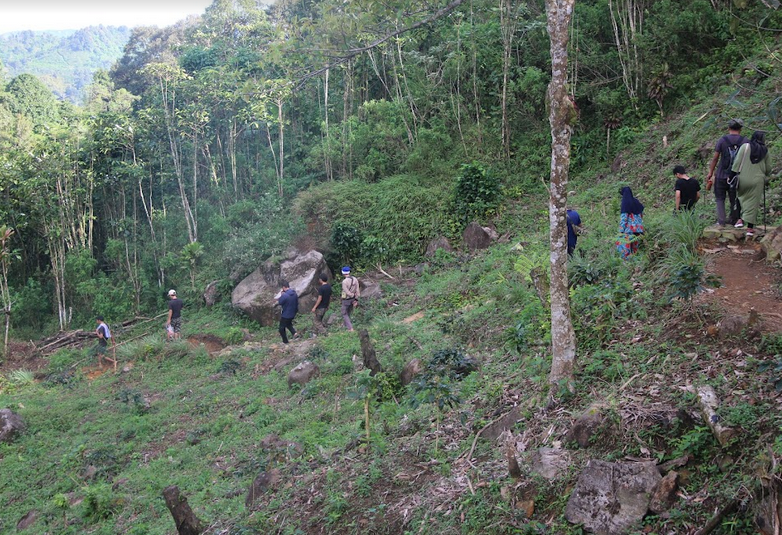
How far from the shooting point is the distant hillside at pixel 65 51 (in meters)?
73.6

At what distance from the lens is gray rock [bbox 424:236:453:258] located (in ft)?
42.7

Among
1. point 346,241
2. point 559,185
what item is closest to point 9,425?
point 346,241

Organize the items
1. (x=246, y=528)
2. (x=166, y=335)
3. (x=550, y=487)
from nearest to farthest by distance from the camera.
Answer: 1. (x=550, y=487)
2. (x=246, y=528)
3. (x=166, y=335)

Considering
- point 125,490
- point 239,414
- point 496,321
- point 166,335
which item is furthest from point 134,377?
point 496,321

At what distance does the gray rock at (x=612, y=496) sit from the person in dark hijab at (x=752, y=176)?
3753mm

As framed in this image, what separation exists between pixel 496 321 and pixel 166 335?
8811 millimetres

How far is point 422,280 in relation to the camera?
1216 cm

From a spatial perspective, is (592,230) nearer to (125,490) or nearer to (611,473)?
(611,473)

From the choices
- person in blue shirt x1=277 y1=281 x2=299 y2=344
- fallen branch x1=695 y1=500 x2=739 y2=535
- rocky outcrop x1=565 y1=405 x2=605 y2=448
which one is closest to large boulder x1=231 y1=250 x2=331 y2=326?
person in blue shirt x1=277 y1=281 x2=299 y2=344

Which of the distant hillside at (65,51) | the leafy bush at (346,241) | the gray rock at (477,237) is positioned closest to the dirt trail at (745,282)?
the gray rock at (477,237)

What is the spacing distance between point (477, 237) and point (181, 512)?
8.83 m

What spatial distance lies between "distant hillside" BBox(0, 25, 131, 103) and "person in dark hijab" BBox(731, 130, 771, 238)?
73878 mm

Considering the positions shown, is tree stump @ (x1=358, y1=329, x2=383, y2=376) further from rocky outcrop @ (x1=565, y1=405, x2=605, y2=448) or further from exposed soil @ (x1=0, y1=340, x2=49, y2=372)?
exposed soil @ (x1=0, y1=340, x2=49, y2=372)

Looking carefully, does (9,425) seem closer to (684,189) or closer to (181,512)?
(181,512)
